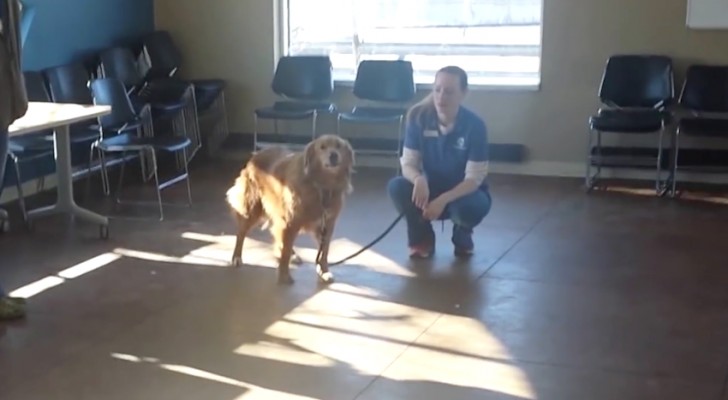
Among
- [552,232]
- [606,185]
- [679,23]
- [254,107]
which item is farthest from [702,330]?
[254,107]

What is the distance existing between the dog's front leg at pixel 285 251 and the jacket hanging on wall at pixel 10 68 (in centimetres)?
127

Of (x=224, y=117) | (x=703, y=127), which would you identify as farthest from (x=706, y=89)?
(x=224, y=117)

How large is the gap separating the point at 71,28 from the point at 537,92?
3362 mm

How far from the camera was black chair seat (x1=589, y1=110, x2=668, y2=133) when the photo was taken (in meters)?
6.84

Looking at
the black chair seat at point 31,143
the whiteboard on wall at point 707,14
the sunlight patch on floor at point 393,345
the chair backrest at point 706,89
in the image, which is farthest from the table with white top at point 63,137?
the whiteboard on wall at point 707,14

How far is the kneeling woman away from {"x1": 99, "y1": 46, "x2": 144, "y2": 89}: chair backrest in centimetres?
293

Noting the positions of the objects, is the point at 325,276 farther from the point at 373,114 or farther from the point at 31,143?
the point at 373,114

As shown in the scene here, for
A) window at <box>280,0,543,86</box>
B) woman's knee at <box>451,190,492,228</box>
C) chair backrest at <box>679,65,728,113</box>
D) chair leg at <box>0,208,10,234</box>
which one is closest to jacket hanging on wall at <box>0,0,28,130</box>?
chair leg at <box>0,208,10,234</box>

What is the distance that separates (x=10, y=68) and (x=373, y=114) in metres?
3.61

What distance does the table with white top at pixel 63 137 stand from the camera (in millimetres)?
5215

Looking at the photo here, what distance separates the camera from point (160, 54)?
7969mm

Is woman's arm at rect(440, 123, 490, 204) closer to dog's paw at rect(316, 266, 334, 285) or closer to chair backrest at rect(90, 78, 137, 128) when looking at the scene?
dog's paw at rect(316, 266, 334, 285)

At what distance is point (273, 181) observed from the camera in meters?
4.81

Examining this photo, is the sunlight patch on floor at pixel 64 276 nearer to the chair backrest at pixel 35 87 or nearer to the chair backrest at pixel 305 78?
the chair backrest at pixel 35 87
